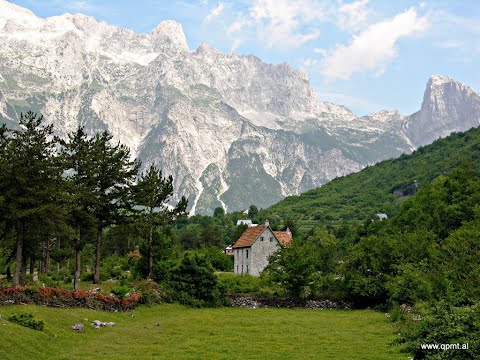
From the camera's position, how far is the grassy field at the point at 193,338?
885 inches

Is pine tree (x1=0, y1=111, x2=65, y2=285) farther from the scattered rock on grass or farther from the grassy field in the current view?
the scattered rock on grass

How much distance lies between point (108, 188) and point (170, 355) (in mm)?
31100

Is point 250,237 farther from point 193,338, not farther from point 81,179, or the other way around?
point 193,338

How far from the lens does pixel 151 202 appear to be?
2208 inches

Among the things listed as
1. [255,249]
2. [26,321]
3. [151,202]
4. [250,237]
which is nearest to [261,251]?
[255,249]

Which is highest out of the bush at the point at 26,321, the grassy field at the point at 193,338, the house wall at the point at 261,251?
the house wall at the point at 261,251

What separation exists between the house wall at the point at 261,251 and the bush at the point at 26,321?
58.3m

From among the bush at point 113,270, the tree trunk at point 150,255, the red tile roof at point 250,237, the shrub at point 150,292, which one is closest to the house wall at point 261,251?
the red tile roof at point 250,237

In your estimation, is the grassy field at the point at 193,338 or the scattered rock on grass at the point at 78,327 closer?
the grassy field at the point at 193,338

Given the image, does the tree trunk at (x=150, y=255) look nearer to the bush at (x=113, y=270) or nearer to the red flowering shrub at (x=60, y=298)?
the bush at (x=113, y=270)

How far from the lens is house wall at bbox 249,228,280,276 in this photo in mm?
82562

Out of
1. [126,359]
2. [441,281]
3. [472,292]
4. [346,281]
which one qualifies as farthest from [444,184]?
[126,359]

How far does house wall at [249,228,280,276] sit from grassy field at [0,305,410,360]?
140 ft

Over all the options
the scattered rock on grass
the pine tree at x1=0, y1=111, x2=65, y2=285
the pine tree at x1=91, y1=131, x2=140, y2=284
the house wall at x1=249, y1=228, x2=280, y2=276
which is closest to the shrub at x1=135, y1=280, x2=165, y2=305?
the pine tree at x1=91, y1=131, x2=140, y2=284
